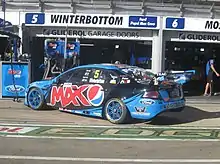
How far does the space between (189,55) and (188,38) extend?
1136 millimetres

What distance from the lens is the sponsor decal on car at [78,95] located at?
12.4m

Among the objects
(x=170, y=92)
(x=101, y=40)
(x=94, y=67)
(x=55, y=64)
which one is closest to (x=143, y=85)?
(x=170, y=92)

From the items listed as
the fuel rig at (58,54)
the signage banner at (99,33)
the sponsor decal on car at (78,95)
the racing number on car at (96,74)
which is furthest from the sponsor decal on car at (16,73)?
the racing number on car at (96,74)

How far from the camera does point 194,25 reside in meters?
19.3

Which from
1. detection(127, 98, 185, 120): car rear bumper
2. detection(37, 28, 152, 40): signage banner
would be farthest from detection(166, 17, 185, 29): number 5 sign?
detection(127, 98, 185, 120): car rear bumper

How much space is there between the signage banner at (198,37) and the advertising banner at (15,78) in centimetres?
657

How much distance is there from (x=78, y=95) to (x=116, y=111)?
1.35 meters

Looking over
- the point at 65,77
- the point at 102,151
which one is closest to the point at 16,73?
the point at 65,77

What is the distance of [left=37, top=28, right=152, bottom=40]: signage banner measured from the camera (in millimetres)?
19406

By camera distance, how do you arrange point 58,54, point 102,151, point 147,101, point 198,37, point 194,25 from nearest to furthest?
1. point 102,151
2. point 147,101
3. point 58,54
4. point 194,25
5. point 198,37

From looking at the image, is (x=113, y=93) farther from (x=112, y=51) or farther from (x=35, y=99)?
(x=112, y=51)

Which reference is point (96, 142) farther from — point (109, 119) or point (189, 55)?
point (189, 55)

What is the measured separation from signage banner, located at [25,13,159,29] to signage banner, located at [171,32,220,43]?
1.23m

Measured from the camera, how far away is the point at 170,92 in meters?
12.0
